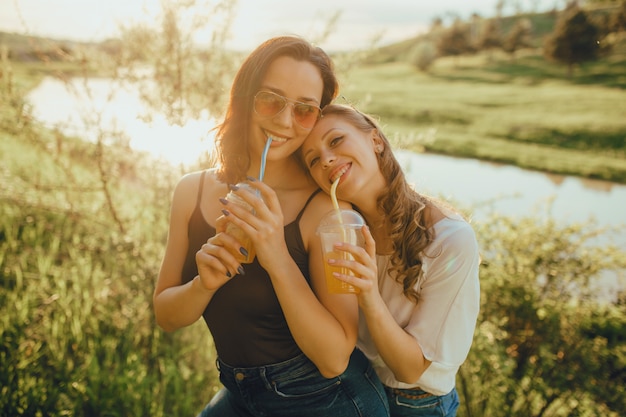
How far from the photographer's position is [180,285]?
198cm

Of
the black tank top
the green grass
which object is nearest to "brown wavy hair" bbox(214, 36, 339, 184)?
the black tank top

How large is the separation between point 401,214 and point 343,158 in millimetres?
344

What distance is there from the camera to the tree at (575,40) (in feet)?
115

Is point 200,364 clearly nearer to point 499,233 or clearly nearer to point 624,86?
point 499,233

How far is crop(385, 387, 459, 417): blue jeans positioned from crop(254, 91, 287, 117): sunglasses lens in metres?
1.25

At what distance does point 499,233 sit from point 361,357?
233cm

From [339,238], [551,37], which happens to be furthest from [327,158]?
[551,37]

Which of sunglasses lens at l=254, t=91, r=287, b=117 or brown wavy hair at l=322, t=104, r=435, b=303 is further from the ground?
sunglasses lens at l=254, t=91, r=287, b=117

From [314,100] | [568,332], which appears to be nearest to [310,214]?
[314,100]

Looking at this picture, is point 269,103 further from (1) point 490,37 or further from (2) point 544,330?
(1) point 490,37

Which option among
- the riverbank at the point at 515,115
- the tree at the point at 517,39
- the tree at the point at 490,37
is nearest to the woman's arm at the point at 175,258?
the riverbank at the point at 515,115

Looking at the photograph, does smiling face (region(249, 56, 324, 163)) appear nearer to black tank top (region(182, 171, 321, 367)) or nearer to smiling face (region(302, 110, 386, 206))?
smiling face (region(302, 110, 386, 206))

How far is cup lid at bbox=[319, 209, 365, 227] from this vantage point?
5.45ft

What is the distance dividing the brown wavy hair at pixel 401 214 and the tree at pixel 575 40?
3892 cm
